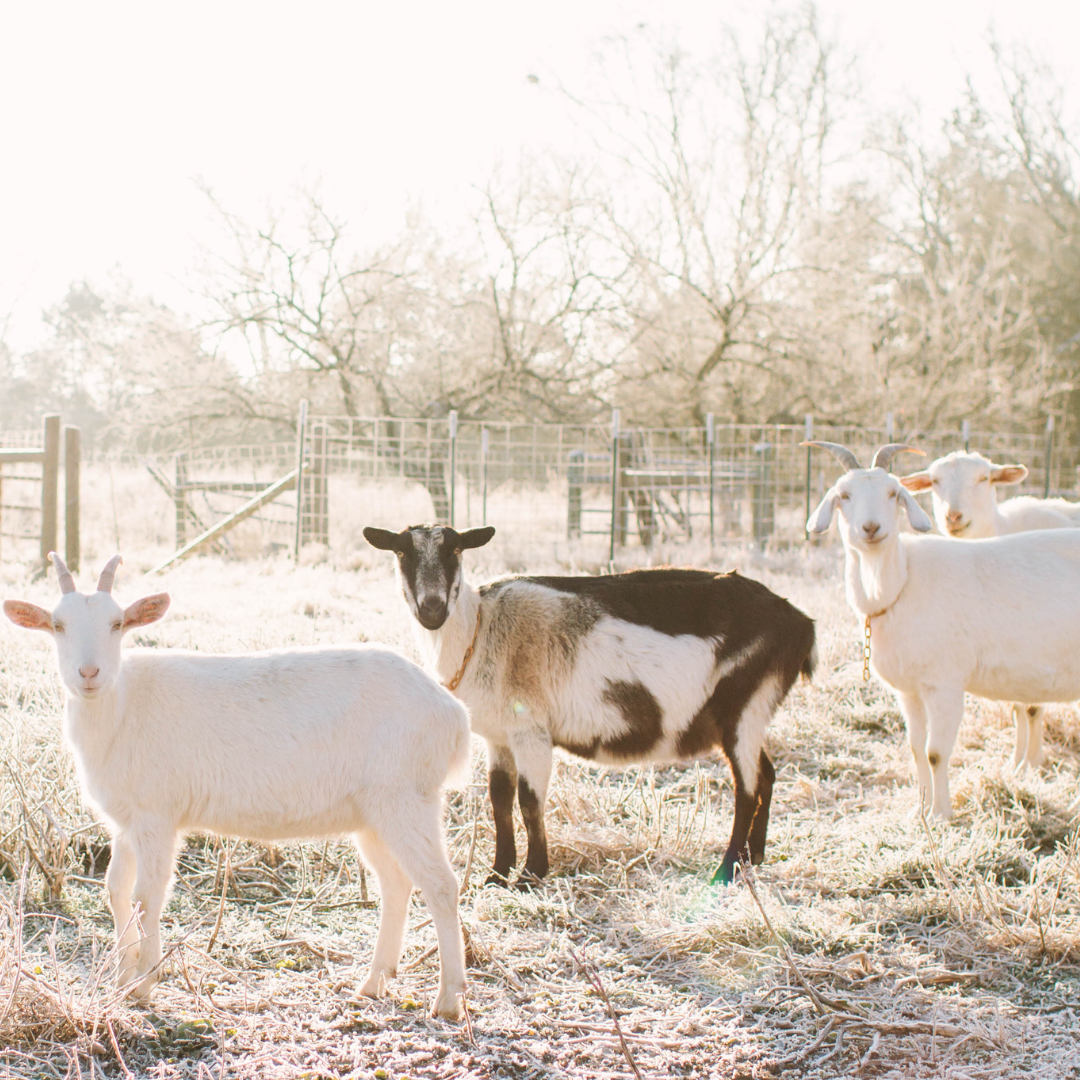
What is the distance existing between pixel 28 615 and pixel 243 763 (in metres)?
0.88

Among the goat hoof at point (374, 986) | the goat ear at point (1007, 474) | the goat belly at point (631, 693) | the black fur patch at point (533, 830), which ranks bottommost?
the goat hoof at point (374, 986)

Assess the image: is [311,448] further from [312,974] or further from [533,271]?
[312,974]

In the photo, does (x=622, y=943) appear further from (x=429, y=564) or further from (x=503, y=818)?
(x=429, y=564)

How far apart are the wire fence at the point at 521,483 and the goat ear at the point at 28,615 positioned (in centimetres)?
1042

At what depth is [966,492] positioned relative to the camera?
721 cm

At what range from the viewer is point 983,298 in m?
23.4

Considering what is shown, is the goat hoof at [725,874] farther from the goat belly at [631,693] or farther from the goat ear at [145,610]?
the goat ear at [145,610]

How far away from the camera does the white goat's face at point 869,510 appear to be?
506 centimetres

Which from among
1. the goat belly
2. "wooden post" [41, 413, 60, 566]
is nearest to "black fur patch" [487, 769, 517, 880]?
the goat belly

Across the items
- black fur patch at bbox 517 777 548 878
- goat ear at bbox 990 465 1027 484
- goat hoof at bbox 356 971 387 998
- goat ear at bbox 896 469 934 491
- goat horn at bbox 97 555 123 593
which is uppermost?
goat ear at bbox 990 465 1027 484

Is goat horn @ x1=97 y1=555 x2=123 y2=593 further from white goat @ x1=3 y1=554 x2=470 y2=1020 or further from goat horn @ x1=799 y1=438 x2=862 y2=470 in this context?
goat horn @ x1=799 y1=438 x2=862 y2=470

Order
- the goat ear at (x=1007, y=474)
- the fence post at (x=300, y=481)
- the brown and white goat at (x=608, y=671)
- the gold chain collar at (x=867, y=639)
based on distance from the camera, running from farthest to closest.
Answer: the fence post at (x=300, y=481) < the goat ear at (x=1007, y=474) < the gold chain collar at (x=867, y=639) < the brown and white goat at (x=608, y=671)

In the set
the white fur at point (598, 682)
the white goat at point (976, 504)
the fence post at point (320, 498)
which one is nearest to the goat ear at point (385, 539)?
the white fur at point (598, 682)

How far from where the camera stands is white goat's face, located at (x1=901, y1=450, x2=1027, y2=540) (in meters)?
7.16
